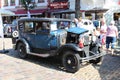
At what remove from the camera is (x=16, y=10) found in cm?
3409

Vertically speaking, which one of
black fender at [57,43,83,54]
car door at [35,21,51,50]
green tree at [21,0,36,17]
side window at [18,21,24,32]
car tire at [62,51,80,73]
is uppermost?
green tree at [21,0,36,17]

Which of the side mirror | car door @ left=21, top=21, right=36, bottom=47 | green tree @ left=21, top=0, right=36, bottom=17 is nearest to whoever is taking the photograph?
the side mirror

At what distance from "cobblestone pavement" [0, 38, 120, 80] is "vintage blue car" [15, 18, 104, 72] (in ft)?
1.10

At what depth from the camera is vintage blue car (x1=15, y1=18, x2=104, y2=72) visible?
27.3 ft

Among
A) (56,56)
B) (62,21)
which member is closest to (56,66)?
(56,56)

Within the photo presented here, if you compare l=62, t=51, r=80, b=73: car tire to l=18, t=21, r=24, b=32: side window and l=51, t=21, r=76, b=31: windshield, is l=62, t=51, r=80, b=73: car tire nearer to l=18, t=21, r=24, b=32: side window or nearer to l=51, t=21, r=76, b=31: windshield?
l=51, t=21, r=76, b=31: windshield

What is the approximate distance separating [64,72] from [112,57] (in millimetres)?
2844

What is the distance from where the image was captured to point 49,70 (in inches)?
337

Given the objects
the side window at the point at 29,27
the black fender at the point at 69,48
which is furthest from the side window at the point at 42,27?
the black fender at the point at 69,48

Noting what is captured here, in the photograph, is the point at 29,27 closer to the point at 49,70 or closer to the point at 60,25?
the point at 60,25

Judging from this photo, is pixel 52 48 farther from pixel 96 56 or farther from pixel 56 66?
pixel 96 56

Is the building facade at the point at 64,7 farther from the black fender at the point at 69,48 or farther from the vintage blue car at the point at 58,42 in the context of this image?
the black fender at the point at 69,48

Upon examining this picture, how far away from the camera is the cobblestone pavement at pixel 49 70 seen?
7707 mm

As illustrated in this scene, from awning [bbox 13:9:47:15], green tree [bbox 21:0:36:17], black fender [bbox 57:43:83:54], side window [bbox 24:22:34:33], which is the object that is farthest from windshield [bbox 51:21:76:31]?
green tree [bbox 21:0:36:17]
